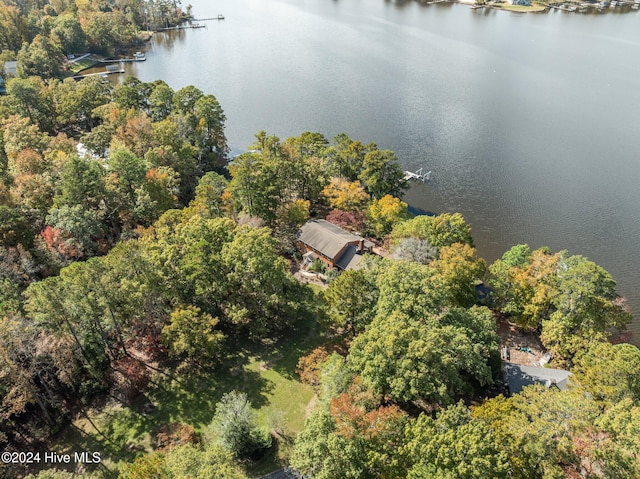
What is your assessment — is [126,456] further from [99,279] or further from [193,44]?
[193,44]

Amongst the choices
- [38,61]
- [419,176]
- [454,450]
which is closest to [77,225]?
[454,450]

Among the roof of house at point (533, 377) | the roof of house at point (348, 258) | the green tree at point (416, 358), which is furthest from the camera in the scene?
the roof of house at point (348, 258)

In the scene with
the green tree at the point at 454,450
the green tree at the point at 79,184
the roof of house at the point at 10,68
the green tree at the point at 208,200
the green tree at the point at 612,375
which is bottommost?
the green tree at the point at 612,375

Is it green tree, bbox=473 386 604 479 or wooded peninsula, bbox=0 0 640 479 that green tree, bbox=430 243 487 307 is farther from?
green tree, bbox=473 386 604 479

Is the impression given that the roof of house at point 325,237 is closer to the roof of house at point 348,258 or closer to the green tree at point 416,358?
the roof of house at point 348,258

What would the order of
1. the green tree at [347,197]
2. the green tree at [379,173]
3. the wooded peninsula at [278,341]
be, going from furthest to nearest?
the green tree at [379,173]
the green tree at [347,197]
the wooded peninsula at [278,341]

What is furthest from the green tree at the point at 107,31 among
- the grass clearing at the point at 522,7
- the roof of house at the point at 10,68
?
the grass clearing at the point at 522,7

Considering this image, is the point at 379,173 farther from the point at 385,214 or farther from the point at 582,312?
the point at 582,312
